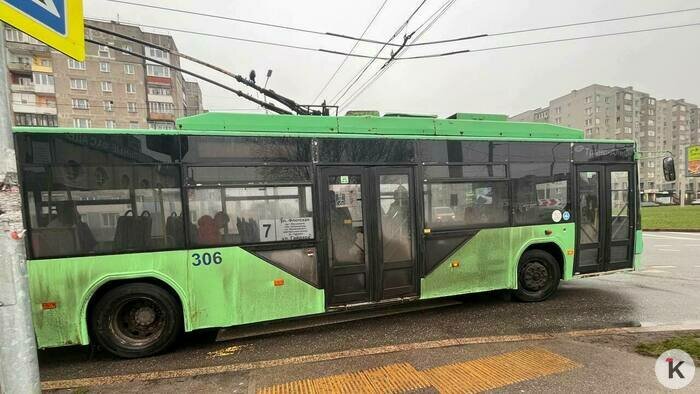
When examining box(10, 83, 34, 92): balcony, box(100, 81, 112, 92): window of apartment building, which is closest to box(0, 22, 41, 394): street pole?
box(100, 81, 112, 92): window of apartment building

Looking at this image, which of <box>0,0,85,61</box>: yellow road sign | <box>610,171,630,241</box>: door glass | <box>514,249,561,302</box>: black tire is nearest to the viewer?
<box>0,0,85,61</box>: yellow road sign

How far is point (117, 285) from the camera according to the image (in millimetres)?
4129

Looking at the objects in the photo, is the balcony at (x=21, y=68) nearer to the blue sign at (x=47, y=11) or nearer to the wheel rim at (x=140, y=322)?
the wheel rim at (x=140, y=322)

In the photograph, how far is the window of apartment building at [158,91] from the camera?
129 feet

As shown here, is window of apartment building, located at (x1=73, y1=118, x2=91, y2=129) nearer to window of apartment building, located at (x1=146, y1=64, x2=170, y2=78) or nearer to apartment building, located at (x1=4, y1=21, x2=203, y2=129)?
apartment building, located at (x1=4, y1=21, x2=203, y2=129)

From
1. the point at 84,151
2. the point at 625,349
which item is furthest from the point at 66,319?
the point at 625,349

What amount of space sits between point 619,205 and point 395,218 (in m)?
4.46

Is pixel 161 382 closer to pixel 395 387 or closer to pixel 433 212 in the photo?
pixel 395 387

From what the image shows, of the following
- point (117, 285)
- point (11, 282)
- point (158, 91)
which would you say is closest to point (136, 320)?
point (117, 285)

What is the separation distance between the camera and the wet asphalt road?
4.11 metres

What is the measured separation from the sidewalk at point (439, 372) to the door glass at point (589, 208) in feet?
7.18

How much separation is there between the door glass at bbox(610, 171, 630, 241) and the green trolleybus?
1.7 inches

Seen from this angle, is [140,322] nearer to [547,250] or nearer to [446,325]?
[446,325]

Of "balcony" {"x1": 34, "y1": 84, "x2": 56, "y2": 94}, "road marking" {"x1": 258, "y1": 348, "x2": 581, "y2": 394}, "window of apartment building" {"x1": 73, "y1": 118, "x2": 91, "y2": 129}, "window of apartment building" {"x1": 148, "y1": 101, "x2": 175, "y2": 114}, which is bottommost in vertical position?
"road marking" {"x1": 258, "y1": 348, "x2": 581, "y2": 394}
